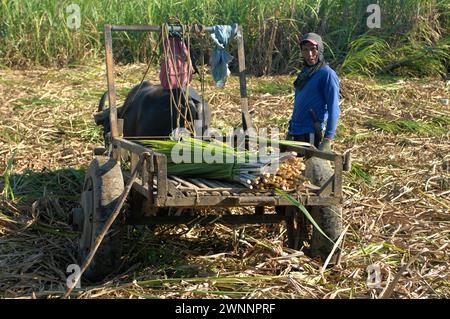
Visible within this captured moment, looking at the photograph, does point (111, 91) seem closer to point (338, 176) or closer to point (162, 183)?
point (162, 183)

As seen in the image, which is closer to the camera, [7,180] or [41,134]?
[7,180]

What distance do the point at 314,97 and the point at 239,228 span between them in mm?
1264

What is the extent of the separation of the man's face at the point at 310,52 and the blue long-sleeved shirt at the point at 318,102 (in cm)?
11

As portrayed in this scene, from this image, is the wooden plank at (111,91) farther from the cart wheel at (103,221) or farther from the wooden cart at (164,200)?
the cart wheel at (103,221)

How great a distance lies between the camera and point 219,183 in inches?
193

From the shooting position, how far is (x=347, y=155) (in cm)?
489

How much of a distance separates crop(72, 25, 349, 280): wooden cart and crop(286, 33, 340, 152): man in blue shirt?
86 centimetres

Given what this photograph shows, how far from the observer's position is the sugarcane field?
15.5ft

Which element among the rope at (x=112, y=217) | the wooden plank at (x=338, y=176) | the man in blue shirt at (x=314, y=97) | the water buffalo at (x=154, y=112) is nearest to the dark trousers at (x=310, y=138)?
the man in blue shirt at (x=314, y=97)

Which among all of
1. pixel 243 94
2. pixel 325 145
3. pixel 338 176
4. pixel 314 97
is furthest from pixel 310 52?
pixel 338 176

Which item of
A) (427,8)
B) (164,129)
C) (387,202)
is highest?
(427,8)

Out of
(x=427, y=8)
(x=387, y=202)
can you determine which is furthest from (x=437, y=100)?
(x=387, y=202)
